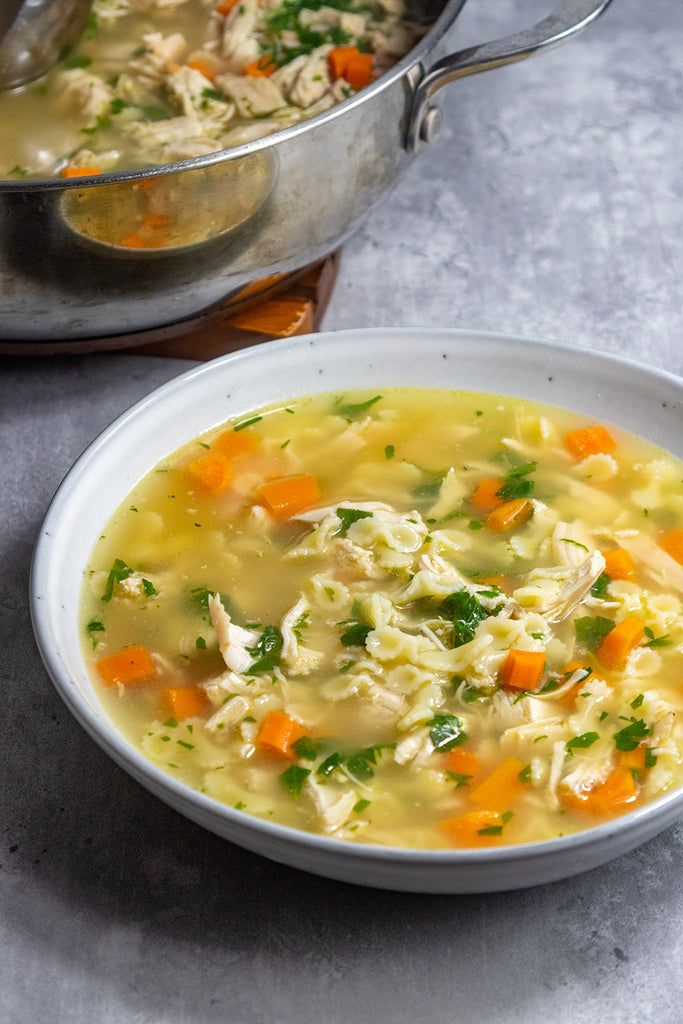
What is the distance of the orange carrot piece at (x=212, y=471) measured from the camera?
3160mm

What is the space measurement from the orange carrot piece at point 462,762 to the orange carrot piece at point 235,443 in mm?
1093

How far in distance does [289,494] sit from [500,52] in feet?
4.52

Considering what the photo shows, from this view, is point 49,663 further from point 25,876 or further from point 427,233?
point 427,233

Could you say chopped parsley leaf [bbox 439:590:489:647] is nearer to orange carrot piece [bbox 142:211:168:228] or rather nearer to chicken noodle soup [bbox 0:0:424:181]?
orange carrot piece [bbox 142:211:168:228]

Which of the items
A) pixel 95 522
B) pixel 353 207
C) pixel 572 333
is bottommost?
pixel 572 333

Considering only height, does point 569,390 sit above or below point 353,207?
below

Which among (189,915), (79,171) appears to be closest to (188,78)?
(79,171)

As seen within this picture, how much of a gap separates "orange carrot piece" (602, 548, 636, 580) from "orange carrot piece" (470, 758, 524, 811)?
60 centimetres

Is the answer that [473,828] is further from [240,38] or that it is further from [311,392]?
[240,38]

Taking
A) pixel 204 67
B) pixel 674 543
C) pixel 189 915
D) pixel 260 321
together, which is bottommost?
pixel 189 915

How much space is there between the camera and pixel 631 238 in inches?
184

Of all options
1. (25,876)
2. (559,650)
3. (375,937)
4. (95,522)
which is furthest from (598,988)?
(95,522)

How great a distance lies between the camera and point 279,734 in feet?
8.18

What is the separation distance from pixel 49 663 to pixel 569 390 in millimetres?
1592
